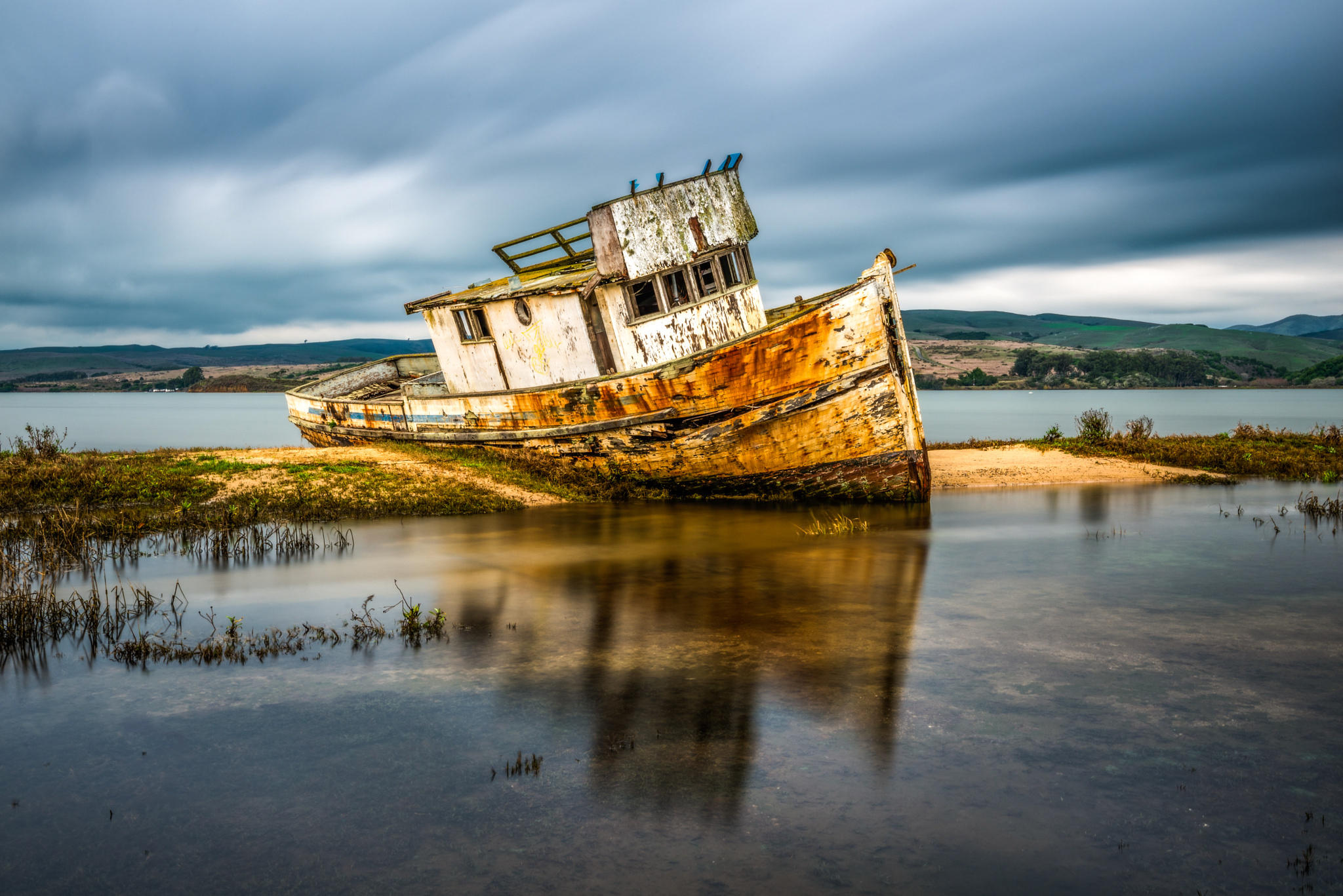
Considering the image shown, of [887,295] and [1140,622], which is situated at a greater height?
[887,295]

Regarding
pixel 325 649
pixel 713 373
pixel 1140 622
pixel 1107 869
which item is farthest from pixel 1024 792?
pixel 713 373

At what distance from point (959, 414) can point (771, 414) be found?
44047 millimetres

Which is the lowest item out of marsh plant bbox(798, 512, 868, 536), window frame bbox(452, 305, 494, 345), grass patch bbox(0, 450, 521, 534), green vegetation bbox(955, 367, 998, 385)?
marsh plant bbox(798, 512, 868, 536)

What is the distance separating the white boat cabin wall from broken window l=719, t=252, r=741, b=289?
0.02 metres

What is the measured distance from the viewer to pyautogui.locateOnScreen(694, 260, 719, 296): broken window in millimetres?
15109

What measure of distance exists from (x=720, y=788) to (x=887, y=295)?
997 cm

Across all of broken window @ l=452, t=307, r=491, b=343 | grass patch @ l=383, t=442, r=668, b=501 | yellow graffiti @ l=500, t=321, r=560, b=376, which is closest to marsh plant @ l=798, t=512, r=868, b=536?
grass patch @ l=383, t=442, r=668, b=501

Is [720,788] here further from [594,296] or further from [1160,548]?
[594,296]

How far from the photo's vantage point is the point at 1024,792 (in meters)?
4.35

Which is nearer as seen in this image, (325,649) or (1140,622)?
(325,649)

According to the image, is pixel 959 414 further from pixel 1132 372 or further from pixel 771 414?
pixel 1132 372

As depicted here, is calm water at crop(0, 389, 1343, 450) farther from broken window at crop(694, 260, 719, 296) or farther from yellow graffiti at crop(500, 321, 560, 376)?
yellow graffiti at crop(500, 321, 560, 376)

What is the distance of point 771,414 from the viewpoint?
43.5 ft

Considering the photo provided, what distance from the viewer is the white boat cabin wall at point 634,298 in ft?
47.6
